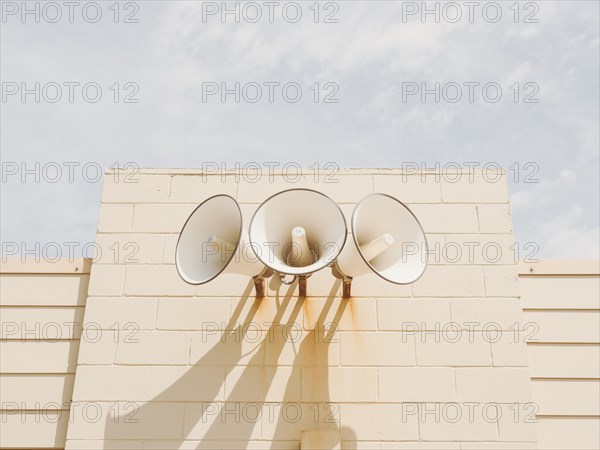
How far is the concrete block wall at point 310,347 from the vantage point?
324 cm

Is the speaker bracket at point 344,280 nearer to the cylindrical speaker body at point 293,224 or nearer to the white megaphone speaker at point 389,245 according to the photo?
the white megaphone speaker at point 389,245

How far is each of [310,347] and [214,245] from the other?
790 mm

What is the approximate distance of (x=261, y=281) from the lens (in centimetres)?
345

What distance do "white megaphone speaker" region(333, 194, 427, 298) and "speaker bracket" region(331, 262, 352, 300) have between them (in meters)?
0.01

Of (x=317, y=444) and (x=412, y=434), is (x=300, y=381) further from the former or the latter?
(x=412, y=434)

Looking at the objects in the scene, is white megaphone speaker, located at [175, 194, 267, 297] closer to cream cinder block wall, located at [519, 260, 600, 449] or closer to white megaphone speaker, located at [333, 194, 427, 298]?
white megaphone speaker, located at [333, 194, 427, 298]

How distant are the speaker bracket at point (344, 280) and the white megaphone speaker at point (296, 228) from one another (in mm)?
151

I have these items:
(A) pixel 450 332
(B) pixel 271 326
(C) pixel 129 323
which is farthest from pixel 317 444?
(C) pixel 129 323

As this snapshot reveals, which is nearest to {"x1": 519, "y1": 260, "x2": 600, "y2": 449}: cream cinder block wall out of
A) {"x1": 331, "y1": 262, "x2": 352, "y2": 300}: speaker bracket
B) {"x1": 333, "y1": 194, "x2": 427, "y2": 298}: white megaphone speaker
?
{"x1": 333, "y1": 194, "x2": 427, "y2": 298}: white megaphone speaker

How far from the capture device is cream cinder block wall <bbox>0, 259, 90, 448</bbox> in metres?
3.48

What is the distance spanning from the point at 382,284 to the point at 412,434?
2.79 feet

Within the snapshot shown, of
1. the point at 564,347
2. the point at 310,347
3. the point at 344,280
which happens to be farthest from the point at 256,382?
the point at 564,347

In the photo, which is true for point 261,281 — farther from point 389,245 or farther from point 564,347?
point 564,347

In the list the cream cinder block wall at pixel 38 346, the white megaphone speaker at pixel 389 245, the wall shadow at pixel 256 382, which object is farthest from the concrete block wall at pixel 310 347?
the white megaphone speaker at pixel 389 245
